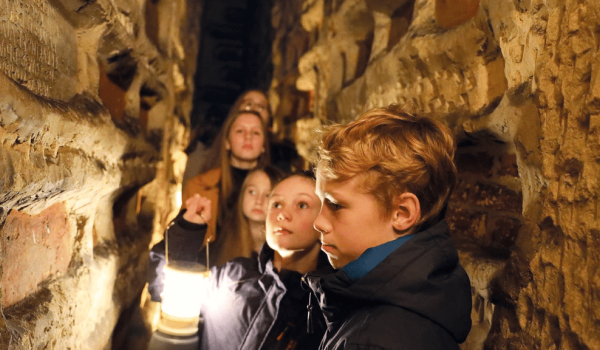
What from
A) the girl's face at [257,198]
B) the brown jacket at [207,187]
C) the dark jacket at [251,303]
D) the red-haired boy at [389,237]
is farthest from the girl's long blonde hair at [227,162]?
the red-haired boy at [389,237]

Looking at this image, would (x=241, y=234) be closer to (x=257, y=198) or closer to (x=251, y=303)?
(x=257, y=198)

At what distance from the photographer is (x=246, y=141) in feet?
6.83

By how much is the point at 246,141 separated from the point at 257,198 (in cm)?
41

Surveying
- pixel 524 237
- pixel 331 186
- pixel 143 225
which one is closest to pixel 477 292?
pixel 524 237

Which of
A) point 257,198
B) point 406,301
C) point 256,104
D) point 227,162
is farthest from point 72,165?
point 256,104

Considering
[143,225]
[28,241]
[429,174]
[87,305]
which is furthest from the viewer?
[143,225]

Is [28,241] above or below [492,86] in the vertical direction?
below

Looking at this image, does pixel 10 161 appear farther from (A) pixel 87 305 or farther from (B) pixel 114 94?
(B) pixel 114 94

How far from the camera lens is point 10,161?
2.69 feet

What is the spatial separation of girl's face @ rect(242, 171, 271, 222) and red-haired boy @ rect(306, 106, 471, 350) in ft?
2.52

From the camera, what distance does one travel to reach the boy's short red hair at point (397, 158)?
922 mm

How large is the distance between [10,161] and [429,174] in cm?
79

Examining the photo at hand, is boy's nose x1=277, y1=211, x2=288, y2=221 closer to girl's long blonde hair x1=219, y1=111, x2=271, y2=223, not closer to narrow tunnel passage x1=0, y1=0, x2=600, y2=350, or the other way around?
narrow tunnel passage x1=0, y1=0, x2=600, y2=350

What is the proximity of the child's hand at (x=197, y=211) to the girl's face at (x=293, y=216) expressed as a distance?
1.13ft
